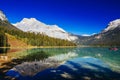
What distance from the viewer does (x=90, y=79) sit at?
38.8 m

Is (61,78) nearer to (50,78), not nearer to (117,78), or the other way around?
(50,78)

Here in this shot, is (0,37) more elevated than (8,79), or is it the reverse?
(0,37)

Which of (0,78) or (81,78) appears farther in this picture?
(81,78)

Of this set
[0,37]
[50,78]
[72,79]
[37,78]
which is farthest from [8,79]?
[0,37]

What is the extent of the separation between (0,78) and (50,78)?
10.0 metres

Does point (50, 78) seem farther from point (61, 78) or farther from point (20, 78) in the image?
point (20, 78)

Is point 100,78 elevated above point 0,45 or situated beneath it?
situated beneath

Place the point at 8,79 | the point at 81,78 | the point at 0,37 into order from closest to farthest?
the point at 8,79 → the point at 81,78 → the point at 0,37

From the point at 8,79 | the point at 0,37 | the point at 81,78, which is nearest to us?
the point at 8,79

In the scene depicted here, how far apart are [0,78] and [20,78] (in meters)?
3.91

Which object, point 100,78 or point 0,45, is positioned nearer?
point 100,78

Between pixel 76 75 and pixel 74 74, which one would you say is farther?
pixel 74 74

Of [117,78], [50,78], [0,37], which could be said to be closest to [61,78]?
[50,78]

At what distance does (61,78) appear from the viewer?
1538 inches
